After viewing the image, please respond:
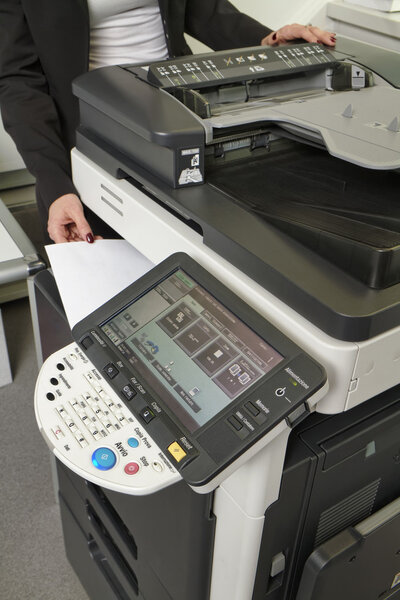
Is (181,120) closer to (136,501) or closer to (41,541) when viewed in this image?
(136,501)

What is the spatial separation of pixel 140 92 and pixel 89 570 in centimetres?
84

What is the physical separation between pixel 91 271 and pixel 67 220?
0.16 metres

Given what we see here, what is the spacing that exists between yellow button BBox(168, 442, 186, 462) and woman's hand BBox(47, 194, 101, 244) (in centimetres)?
42

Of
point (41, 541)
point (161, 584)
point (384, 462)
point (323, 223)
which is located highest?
point (323, 223)

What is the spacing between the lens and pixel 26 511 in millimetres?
1351

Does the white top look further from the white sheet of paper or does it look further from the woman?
the white sheet of paper

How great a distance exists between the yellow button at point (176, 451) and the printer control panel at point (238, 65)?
1.55ft

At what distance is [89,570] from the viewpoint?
1.08m

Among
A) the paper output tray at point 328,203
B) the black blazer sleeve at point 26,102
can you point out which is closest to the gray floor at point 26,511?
the black blazer sleeve at point 26,102

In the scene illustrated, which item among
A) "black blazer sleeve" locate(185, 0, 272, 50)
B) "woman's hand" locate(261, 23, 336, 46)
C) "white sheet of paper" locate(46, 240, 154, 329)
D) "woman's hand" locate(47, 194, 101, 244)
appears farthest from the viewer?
"black blazer sleeve" locate(185, 0, 272, 50)

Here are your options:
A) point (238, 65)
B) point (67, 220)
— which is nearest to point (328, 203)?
point (238, 65)

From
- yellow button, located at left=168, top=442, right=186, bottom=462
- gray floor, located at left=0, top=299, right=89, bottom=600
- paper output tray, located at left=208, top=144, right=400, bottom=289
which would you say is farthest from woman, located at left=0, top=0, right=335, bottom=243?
gray floor, located at left=0, top=299, right=89, bottom=600

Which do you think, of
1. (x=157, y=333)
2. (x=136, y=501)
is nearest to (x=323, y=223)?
(x=157, y=333)

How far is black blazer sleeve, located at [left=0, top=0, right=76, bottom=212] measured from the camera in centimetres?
103
